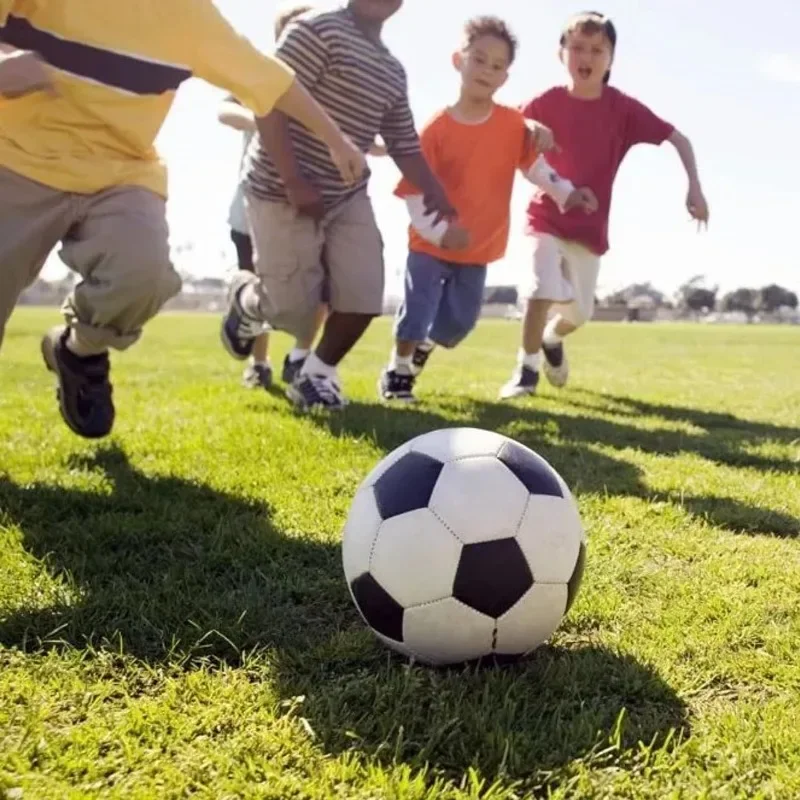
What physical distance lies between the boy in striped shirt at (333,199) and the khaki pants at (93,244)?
1373 mm

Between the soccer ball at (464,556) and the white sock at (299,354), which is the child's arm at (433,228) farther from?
the soccer ball at (464,556)

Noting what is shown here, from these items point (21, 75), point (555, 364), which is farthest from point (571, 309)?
point (21, 75)

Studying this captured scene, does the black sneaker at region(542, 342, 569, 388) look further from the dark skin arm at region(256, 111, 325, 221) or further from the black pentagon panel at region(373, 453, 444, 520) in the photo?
the black pentagon panel at region(373, 453, 444, 520)

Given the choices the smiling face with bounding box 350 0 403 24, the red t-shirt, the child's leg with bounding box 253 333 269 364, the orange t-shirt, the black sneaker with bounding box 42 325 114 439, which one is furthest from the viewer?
the child's leg with bounding box 253 333 269 364

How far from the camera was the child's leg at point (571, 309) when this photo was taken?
7.16 metres

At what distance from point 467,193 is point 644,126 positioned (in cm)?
149

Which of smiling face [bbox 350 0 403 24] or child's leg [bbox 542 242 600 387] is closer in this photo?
smiling face [bbox 350 0 403 24]

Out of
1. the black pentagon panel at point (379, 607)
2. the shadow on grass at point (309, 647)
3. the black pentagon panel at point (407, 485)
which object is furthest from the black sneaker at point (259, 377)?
the black pentagon panel at point (379, 607)

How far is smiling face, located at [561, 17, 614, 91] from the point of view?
6.54 m

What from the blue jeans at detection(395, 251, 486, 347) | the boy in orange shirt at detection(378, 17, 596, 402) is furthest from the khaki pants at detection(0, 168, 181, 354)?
the blue jeans at detection(395, 251, 486, 347)

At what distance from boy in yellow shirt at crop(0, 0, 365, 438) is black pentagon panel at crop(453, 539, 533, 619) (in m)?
2.14

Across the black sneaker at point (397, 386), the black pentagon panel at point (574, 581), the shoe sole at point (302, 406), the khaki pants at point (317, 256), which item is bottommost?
the black pentagon panel at point (574, 581)

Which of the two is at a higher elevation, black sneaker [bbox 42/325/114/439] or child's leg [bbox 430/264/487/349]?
child's leg [bbox 430/264/487/349]

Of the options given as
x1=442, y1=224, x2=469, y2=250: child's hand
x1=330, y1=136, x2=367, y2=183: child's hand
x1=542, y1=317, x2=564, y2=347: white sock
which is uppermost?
x1=330, y1=136, x2=367, y2=183: child's hand
